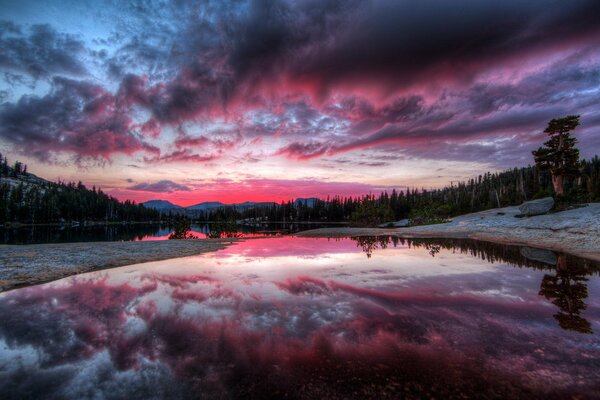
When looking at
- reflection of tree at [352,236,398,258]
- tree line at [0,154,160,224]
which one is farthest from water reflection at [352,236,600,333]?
tree line at [0,154,160,224]

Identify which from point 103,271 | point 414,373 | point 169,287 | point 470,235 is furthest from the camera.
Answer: point 470,235

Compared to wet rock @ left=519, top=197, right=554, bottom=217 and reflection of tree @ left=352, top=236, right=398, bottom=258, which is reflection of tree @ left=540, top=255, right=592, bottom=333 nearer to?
reflection of tree @ left=352, top=236, right=398, bottom=258

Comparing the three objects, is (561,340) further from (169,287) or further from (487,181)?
(487,181)

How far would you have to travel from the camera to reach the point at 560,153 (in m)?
32.4

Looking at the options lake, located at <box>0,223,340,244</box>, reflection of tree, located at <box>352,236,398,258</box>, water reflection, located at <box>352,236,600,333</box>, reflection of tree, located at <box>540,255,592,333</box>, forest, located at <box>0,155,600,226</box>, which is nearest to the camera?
reflection of tree, located at <box>540,255,592,333</box>

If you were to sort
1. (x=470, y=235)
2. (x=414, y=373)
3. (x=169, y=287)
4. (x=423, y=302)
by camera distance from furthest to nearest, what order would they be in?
(x=470, y=235) < (x=169, y=287) < (x=423, y=302) < (x=414, y=373)

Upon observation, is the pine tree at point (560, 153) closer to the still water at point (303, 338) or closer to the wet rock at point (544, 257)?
the wet rock at point (544, 257)

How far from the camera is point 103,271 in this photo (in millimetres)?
12930

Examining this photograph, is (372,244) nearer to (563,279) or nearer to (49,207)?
(563,279)

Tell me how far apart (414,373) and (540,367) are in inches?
92.3

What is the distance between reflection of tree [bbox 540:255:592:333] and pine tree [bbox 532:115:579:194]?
28.5 meters

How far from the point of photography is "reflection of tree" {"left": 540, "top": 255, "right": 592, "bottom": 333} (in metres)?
6.38

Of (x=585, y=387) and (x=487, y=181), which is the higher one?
(x=487, y=181)

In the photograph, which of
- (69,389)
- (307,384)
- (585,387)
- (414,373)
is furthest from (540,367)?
(69,389)
